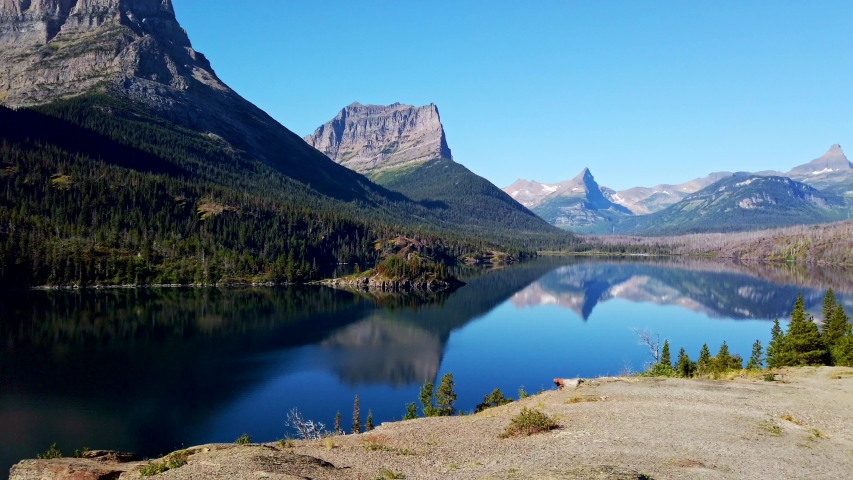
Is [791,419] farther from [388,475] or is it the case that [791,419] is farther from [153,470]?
[153,470]

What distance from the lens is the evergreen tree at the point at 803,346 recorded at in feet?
172

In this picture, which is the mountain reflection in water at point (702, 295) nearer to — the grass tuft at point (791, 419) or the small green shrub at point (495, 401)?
the small green shrub at point (495, 401)

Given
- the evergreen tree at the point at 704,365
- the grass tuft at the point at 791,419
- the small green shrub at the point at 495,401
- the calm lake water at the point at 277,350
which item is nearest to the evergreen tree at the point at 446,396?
the calm lake water at the point at 277,350

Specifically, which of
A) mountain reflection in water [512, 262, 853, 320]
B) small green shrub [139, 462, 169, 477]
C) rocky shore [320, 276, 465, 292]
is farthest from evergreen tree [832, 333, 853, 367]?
rocky shore [320, 276, 465, 292]

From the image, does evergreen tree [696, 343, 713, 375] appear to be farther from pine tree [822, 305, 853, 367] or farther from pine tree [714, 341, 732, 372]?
pine tree [822, 305, 853, 367]

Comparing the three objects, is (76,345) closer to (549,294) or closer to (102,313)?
(102,313)

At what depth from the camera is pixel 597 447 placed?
24.0m

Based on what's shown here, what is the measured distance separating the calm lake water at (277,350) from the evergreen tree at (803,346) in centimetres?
2501

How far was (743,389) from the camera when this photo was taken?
36.5 meters

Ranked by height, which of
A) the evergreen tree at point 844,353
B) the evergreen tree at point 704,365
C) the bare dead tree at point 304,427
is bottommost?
the bare dead tree at point 304,427

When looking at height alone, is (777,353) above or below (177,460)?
below

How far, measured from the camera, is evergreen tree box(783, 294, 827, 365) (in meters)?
52.5

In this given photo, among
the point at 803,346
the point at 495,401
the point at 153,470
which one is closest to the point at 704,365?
the point at 803,346

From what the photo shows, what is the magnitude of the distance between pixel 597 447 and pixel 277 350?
68.0 meters
